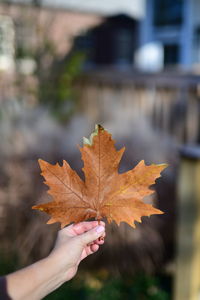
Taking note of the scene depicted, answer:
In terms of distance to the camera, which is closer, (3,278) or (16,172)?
(3,278)

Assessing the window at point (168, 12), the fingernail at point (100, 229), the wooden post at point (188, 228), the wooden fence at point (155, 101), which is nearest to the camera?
the fingernail at point (100, 229)

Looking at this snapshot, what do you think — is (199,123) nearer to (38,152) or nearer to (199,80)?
(199,80)

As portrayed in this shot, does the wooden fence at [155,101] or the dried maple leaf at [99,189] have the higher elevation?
the dried maple leaf at [99,189]

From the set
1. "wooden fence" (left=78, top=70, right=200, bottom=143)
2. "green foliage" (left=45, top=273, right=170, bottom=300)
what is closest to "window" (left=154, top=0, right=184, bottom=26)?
"wooden fence" (left=78, top=70, right=200, bottom=143)

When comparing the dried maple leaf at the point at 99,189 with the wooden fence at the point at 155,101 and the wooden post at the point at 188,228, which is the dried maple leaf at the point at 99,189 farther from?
the wooden fence at the point at 155,101

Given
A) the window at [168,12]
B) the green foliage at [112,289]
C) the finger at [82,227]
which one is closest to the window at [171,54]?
the window at [168,12]

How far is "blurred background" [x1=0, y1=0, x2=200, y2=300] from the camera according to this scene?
14.8ft

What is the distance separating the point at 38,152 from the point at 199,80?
2626 millimetres

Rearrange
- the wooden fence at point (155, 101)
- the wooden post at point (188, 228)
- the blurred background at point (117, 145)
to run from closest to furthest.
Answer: the wooden post at point (188, 228), the blurred background at point (117, 145), the wooden fence at point (155, 101)

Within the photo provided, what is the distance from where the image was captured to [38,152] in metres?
5.77

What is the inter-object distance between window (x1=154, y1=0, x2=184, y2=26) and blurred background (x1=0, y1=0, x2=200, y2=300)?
563 cm

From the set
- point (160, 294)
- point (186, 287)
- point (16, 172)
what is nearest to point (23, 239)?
point (16, 172)

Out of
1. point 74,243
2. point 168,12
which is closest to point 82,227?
point 74,243

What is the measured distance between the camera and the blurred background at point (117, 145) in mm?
4516
